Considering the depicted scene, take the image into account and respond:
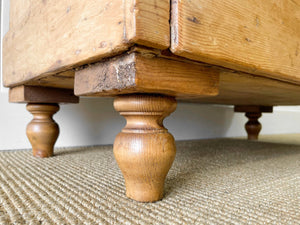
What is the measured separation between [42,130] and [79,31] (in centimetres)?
49

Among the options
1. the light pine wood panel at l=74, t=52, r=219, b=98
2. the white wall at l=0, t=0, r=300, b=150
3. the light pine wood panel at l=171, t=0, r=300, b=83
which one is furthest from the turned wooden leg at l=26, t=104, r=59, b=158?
the light pine wood panel at l=171, t=0, r=300, b=83

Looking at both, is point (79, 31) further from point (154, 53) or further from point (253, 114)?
point (253, 114)

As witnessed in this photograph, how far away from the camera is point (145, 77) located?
0.34 metres

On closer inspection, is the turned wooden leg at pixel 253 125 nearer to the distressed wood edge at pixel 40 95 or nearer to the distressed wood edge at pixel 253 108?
the distressed wood edge at pixel 253 108

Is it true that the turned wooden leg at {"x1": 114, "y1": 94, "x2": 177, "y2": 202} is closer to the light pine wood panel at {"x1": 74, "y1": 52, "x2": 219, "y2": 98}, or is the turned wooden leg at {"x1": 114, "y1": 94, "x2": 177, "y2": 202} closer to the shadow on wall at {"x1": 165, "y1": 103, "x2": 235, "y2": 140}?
the light pine wood panel at {"x1": 74, "y1": 52, "x2": 219, "y2": 98}

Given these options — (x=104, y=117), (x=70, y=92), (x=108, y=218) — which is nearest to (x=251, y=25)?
(x=108, y=218)

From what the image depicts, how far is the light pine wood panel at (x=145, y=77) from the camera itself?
336 millimetres

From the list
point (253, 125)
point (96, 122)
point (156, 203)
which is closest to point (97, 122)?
point (96, 122)

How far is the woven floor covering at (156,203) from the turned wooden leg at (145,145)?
0.11ft

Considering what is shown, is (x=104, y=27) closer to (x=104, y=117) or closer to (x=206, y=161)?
(x=206, y=161)

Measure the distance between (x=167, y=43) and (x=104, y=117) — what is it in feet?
3.04

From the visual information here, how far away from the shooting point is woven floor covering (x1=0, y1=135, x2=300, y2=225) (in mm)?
367

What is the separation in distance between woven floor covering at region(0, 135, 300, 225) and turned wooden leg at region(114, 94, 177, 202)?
3 centimetres

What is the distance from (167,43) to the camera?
329 mm
